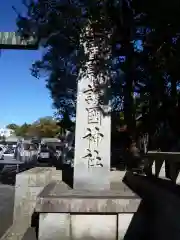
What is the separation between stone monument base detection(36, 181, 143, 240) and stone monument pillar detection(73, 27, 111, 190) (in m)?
1.18

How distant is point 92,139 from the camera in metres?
7.72

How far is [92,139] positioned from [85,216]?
71.5 inches

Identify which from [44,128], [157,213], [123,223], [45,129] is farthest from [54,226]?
Answer: [44,128]

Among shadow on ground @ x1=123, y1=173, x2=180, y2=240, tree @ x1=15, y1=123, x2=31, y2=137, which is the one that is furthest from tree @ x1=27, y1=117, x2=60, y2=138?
shadow on ground @ x1=123, y1=173, x2=180, y2=240

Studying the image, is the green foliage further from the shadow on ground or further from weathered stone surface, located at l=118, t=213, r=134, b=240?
weathered stone surface, located at l=118, t=213, r=134, b=240

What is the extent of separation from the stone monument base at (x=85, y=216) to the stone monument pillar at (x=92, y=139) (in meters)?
1.18

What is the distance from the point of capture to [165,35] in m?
9.38

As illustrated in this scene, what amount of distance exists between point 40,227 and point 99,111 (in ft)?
8.77

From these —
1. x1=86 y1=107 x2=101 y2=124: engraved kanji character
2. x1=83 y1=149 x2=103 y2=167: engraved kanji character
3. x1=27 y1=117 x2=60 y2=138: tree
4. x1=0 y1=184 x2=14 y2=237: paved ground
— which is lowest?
x1=0 y1=184 x2=14 y2=237: paved ground

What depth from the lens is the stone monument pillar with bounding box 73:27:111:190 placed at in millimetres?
7629

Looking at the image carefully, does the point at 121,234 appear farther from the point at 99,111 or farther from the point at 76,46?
the point at 76,46

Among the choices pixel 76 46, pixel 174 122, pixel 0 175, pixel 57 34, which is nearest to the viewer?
pixel 76 46

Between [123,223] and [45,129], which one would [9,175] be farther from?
[45,129]

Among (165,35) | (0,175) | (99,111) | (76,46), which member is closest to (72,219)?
(99,111)
